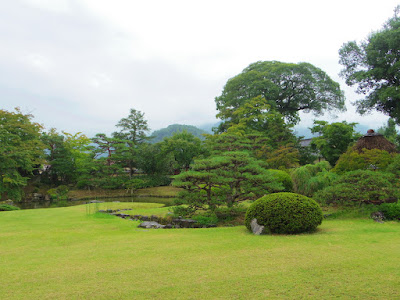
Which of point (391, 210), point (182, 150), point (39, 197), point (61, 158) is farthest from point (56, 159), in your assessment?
point (391, 210)

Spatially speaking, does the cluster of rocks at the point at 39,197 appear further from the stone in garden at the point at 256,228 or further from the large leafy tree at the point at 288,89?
the stone in garden at the point at 256,228

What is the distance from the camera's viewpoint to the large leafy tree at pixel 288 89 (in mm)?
25453

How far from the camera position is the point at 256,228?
227 inches

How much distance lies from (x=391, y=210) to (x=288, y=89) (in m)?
21.7

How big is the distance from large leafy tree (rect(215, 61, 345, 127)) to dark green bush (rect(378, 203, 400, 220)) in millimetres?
18535

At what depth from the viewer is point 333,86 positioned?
86.8 feet

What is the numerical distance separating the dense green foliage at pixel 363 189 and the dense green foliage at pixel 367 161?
1.74 meters

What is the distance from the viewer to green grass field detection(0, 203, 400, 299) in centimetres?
284

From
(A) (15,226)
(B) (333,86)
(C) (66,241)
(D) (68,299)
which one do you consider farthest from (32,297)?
(B) (333,86)

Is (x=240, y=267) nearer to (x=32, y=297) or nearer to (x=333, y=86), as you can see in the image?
(x=32, y=297)

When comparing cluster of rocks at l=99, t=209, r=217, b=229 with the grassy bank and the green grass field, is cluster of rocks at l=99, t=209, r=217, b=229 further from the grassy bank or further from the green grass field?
the grassy bank

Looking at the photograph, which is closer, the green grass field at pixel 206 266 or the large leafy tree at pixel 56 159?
the green grass field at pixel 206 266

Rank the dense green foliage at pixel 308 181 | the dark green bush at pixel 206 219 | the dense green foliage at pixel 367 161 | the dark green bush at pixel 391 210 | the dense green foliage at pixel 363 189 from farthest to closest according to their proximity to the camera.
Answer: the dense green foliage at pixel 308 181 < the dense green foliage at pixel 367 161 < the dark green bush at pixel 206 219 < the dense green foliage at pixel 363 189 < the dark green bush at pixel 391 210

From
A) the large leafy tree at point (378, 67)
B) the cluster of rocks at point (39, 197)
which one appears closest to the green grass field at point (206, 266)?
the large leafy tree at point (378, 67)
